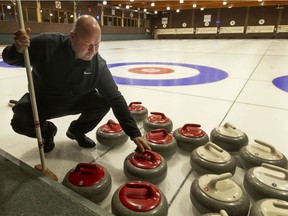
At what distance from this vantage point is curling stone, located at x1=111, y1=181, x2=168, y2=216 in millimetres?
915

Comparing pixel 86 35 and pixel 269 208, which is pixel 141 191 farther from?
pixel 86 35

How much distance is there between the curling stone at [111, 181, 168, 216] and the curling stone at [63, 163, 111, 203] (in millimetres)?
121

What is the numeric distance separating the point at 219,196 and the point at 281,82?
11.0 feet

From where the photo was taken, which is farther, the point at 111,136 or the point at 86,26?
the point at 111,136

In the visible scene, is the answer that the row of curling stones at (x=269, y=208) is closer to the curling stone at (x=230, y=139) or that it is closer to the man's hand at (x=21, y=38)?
the curling stone at (x=230, y=139)

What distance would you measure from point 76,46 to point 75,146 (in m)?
0.77

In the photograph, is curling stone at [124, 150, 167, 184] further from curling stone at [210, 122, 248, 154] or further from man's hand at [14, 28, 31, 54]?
man's hand at [14, 28, 31, 54]

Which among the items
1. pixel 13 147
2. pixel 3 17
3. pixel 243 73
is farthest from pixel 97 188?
pixel 3 17

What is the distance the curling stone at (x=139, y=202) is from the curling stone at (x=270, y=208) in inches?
14.1

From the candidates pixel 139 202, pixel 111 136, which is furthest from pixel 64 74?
pixel 139 202

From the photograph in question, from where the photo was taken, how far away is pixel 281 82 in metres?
3.65

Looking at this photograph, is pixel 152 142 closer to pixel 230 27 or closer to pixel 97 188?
pixel 97 188

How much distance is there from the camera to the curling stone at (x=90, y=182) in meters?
1.06

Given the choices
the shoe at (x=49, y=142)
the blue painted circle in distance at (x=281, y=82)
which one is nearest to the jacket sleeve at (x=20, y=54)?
the shoe at (x=49, y=142)
